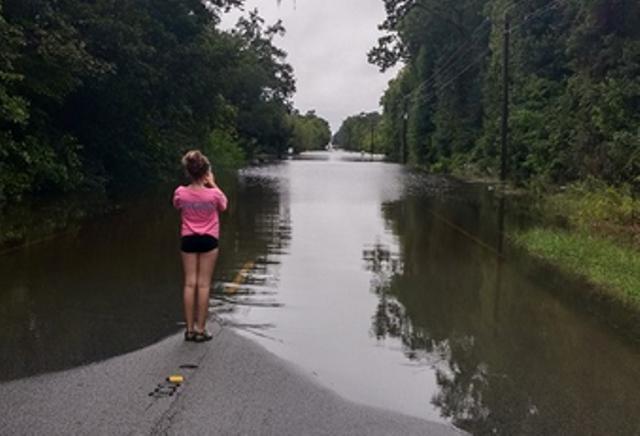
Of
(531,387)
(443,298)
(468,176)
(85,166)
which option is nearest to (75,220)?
(85,166)

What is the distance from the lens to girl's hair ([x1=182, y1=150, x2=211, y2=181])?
7.41 meters

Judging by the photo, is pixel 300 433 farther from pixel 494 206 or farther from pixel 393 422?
pixel 494 206

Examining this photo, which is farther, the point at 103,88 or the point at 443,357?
the point at 103,88

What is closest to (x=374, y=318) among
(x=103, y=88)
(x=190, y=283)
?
(x=190, y=283)

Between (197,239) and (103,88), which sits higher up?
(103,88)

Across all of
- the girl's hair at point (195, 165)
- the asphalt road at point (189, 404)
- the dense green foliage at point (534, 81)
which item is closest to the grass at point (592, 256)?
the asphalt road at point (189, 404)

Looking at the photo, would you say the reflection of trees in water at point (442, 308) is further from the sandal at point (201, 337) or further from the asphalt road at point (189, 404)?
the sandal at point (201, 337)

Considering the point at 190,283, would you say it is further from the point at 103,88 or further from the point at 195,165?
the point at 103,88

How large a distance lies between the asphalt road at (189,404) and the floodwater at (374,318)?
31cm

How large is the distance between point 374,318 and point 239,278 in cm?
297

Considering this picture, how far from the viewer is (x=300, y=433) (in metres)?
5.23

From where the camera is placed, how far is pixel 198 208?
24.5ft

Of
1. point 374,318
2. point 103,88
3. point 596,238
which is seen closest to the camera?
point 374,318

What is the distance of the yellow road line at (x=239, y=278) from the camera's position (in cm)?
1057
